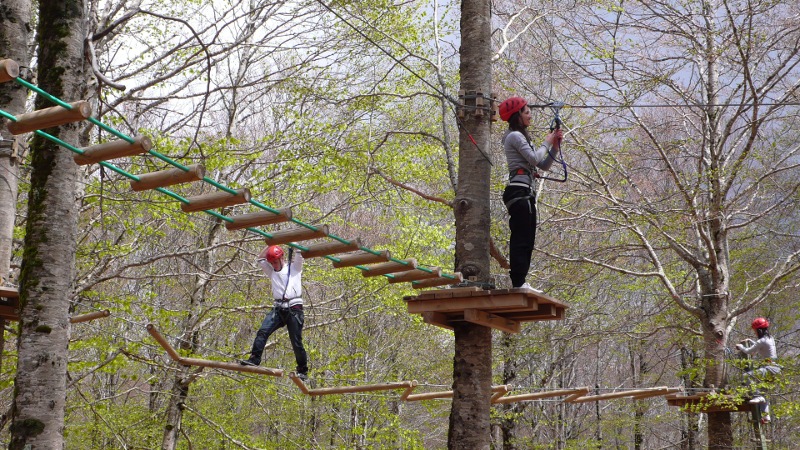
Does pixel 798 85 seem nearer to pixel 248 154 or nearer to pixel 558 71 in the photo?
pixel 558 71

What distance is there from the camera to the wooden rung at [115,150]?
354 centimetres

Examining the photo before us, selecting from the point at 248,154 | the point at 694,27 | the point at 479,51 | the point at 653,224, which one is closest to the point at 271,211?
the point at 479,51

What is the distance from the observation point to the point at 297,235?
504 cm

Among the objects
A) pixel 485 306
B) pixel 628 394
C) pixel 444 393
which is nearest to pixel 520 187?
pixel 485 306

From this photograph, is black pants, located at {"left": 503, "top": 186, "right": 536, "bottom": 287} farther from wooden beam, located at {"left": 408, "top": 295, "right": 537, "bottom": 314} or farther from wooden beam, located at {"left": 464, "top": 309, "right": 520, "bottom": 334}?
wooden beam, located at {"left": 408, "top": 295, "right": 537, "bottom": 314}

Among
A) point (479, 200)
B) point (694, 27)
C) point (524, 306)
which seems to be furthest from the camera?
point (694, 27)

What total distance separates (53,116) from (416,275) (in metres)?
3.18

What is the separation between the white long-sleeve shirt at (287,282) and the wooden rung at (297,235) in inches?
64.6

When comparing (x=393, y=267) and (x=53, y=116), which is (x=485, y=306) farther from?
(x=53, y=116)

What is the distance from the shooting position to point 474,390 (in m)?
5.50

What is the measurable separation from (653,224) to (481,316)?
537 centimetres

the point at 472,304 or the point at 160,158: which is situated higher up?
the point at 160,158

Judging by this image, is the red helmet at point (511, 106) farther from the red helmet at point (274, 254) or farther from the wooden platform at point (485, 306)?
the red helmet at point (274, 254)

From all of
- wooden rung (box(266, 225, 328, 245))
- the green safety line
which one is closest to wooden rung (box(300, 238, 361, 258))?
the green safety line
